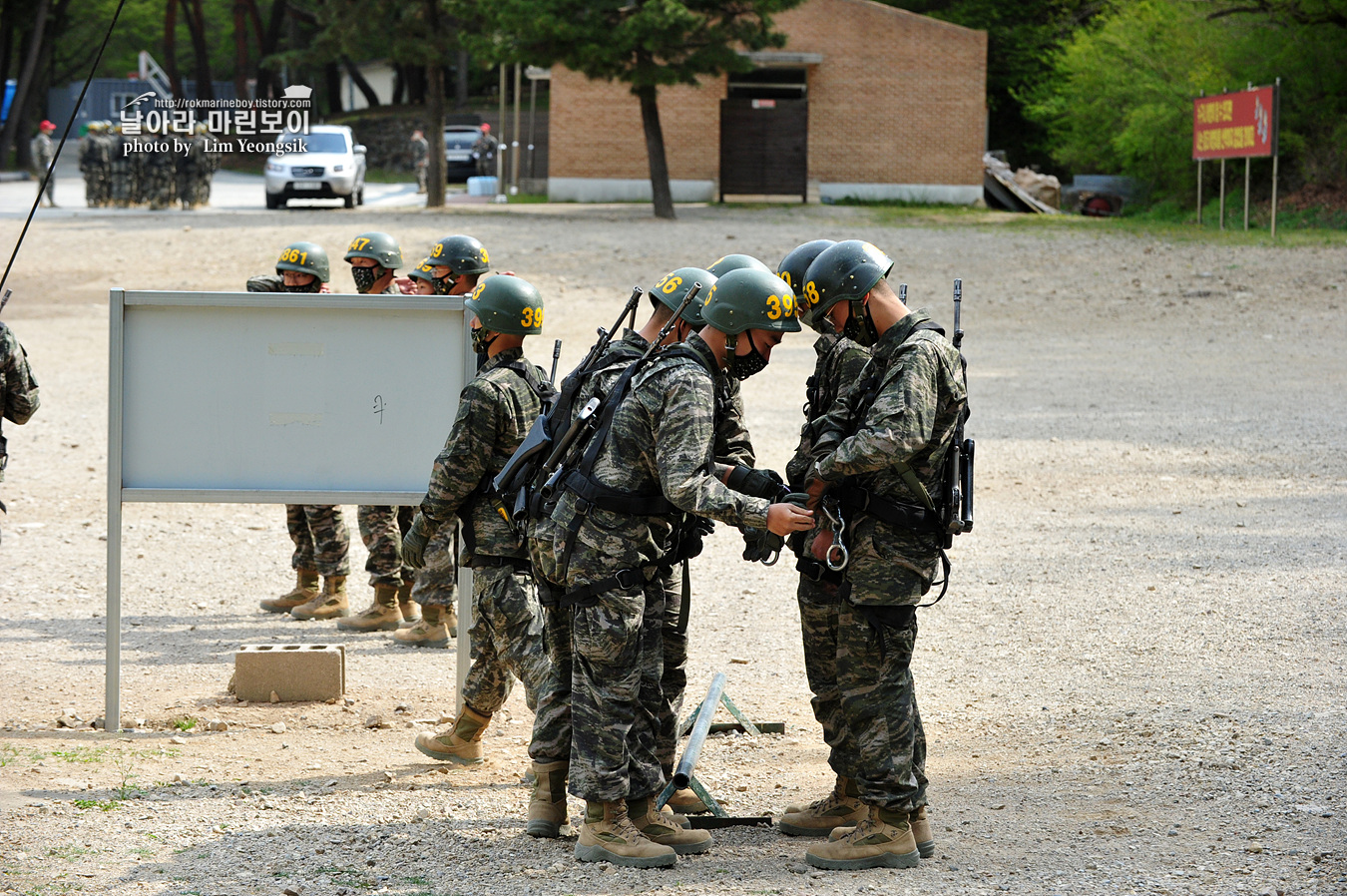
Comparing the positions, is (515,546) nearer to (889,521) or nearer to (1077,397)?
(889,521)

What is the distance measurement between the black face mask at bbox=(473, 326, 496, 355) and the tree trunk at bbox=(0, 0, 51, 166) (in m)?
45.3

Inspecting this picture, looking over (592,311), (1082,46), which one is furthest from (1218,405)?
(1082,46)

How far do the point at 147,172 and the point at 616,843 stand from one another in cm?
2999

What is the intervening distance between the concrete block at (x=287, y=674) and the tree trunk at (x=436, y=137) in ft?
85.8

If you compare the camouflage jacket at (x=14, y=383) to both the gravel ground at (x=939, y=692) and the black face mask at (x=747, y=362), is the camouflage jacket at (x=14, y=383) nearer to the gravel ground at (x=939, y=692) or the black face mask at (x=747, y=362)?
the gravel ground at (x=939, y=692)

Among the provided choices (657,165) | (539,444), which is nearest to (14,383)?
(539,444)

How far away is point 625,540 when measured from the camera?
4605 mm

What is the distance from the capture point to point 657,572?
15.6 feet

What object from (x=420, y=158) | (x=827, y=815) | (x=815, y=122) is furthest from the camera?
(x=420, y=158)

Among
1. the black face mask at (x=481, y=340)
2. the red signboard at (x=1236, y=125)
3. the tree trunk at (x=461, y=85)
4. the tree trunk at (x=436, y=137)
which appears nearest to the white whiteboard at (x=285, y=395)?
the black face mask at (x=481, y=340)

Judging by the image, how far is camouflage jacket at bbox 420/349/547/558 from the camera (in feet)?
17.6

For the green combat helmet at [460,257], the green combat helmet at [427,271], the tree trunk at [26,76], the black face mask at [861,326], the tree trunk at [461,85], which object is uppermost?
the tree trunk at [461,85]

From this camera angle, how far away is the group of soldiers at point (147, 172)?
3108 centimetres

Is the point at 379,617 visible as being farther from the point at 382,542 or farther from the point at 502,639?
the point at 502,639
